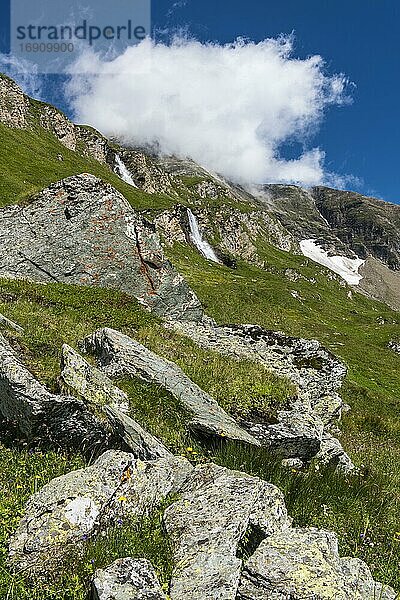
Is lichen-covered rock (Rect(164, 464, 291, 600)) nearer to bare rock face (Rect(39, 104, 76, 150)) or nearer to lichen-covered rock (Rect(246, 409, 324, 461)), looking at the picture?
lichen-covered rock (Rect(246, 409, 324, 461))

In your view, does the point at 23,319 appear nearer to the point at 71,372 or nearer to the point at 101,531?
the point at 71,372

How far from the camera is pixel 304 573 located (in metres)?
5.38

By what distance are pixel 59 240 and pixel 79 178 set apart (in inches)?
171

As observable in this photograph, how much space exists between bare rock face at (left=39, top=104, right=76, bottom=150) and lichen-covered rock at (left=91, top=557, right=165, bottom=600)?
6035 inches

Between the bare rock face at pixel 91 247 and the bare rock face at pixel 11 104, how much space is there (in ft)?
347

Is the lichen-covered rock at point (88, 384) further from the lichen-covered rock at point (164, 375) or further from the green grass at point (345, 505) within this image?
the green grass at point (345, 505)

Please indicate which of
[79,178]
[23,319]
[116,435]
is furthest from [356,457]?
[79,178]

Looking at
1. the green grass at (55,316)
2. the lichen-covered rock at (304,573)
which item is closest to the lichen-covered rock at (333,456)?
the lichen-covered rock at (304,573)

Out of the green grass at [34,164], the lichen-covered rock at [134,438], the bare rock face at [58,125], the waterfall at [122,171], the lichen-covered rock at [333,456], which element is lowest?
the lichen-covered rock at [333,456]

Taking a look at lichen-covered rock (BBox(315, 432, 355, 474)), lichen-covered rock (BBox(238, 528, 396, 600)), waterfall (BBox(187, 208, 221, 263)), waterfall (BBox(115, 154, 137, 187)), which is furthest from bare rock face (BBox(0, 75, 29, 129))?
lichen-covered rock (BBox(238, 528, 396, 600))

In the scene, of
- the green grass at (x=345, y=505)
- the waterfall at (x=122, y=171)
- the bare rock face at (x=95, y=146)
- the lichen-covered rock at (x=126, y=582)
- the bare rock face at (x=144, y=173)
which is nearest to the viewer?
the lichen-covered rock at (x=126, y=582)

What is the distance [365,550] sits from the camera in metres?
7.20

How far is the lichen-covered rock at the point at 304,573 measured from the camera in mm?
5168

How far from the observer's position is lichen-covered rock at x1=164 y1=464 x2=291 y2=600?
5297 millimetres
